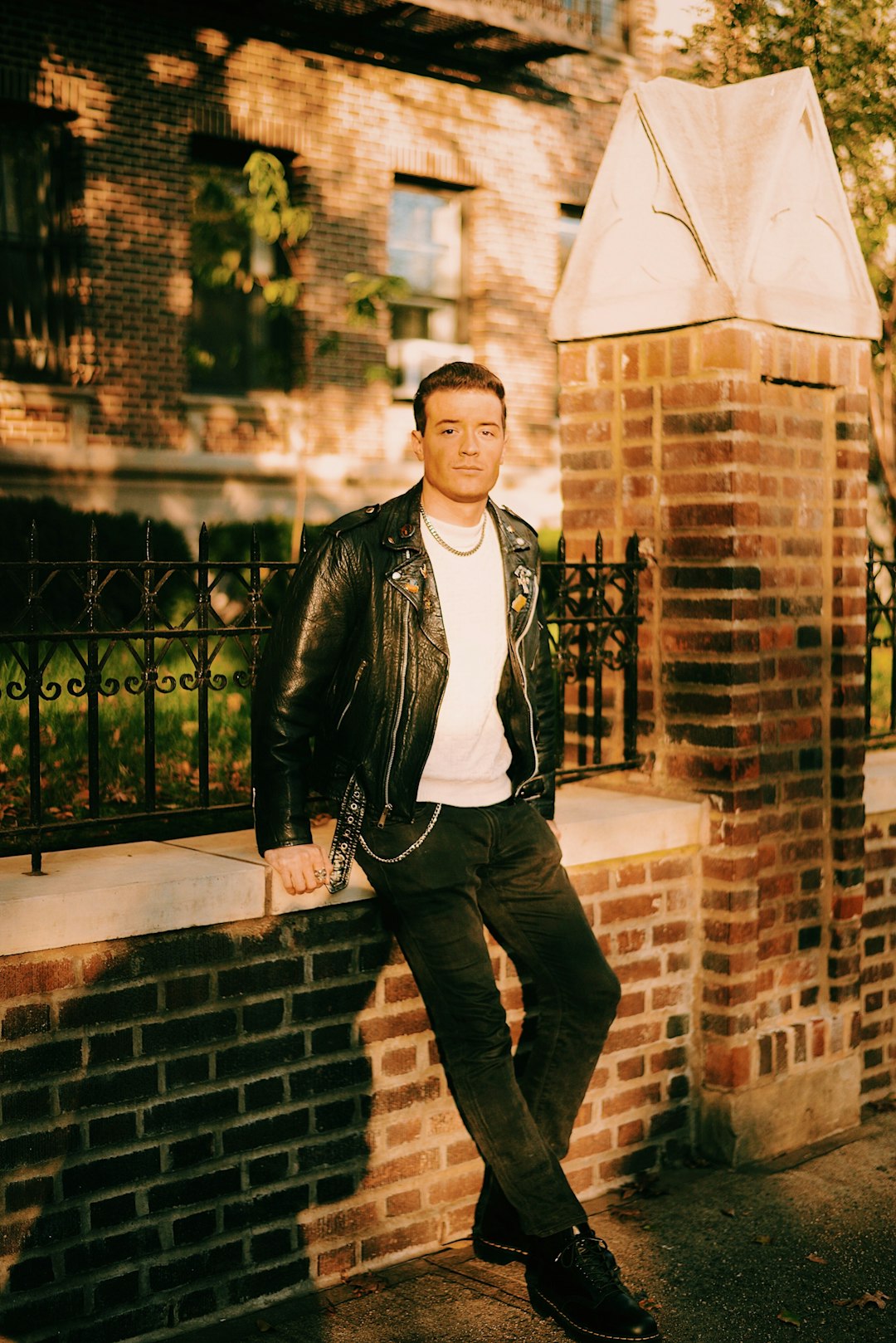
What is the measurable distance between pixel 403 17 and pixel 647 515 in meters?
11.6

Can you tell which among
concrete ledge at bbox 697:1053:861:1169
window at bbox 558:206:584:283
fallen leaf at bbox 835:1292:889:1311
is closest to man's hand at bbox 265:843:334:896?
fallen leaf at bbox 835:1292:889:1311

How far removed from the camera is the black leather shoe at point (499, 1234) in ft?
13.1

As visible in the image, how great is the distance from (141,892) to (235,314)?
1206 cm

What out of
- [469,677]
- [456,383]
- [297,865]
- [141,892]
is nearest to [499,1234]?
[297,865]

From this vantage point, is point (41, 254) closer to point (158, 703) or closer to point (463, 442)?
point (158, 703)

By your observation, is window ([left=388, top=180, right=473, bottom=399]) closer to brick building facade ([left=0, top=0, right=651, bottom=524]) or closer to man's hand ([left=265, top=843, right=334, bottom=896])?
brick building facade ([left=0, top=0, right=651, bottom=524])

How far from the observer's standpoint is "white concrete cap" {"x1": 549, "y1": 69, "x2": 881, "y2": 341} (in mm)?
4930

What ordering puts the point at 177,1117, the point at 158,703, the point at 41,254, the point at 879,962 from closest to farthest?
the point at 177,1117
the point at 879,962
the point at 158,703
the point at 41,254

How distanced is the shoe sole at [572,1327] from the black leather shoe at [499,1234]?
A: 5.9 inches

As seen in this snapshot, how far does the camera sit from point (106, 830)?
16.4 ft

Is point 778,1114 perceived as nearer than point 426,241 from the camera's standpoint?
Yes

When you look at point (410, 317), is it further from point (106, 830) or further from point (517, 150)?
point (106, 830)

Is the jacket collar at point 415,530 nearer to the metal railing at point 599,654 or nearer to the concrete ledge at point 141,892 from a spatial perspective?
the concrete ledge at point 141,892

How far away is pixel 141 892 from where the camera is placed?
354 centimetres
